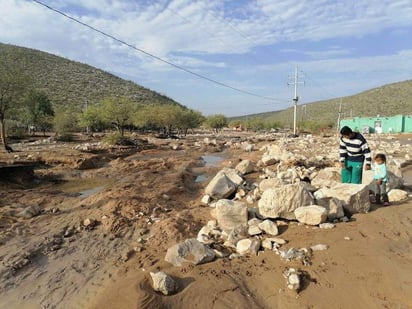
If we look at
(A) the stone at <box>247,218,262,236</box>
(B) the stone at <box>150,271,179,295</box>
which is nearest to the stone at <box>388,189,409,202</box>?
(A) the stone at <box>247,218,262,236</box>

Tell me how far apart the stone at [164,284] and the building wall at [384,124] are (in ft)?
200

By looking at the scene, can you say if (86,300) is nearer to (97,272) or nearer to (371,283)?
(97,272)

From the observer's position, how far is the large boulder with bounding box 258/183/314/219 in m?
6.47

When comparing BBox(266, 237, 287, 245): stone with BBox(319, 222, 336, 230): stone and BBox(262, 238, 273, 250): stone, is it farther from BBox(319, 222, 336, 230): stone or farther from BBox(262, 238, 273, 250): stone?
BBox(319, 222, 336, 230): stone

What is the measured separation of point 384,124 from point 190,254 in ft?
212

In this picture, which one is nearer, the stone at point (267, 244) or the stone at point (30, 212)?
the stone at point (267, 244)

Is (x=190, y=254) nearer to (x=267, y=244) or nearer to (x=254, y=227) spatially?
(x=267, y=244)

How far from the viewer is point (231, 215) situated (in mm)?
6543

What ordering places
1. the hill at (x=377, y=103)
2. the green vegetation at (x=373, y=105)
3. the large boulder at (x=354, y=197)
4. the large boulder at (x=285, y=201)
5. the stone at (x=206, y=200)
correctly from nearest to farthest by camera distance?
1. the large boulder at (x=285, y=201)
2. the large boulder at (x=354, y=197)
3. the stone at (x=206, y=200)
4. the green vegetation at (x=373, y=105)
5. the hill at (x=377, y=103)

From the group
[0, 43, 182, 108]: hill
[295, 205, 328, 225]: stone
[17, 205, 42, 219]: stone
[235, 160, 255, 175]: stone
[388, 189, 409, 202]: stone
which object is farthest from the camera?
[0, 43, 182, 108]: hill

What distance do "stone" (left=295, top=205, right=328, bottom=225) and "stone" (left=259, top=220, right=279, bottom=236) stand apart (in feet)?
1.74

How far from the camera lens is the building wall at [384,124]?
188 feet

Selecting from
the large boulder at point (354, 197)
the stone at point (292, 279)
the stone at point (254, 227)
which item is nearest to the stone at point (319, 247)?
the stone at point (292, 279)

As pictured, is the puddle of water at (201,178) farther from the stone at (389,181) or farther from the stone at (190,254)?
the stone at (190,254)
